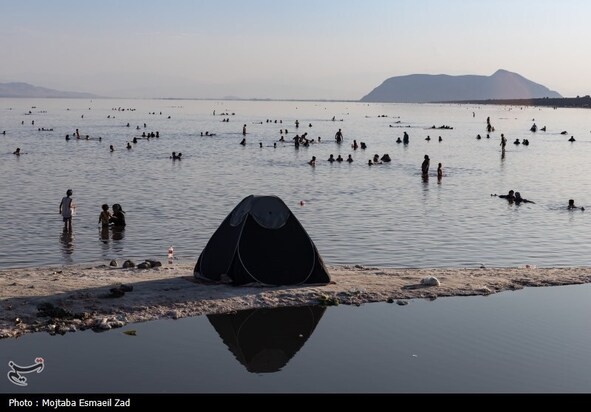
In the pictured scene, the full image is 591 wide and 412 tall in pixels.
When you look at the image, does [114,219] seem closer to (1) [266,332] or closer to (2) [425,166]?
(1) [266,332]

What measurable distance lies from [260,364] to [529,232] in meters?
20.8

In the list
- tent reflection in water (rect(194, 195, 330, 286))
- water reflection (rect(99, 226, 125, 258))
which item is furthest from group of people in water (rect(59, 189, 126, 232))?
tent reflection in water (rect(194, 195, 330, 286))

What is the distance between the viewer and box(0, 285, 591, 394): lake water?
42.7ft

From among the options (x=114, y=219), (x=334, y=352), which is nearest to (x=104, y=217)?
(x=114, y=219)

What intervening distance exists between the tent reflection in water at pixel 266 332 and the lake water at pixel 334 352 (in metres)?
0.02

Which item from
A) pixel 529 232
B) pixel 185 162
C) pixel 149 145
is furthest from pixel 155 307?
pixel 149 145

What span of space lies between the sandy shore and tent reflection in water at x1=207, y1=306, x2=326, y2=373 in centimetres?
37

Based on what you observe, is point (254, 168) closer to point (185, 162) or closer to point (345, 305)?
point (185, 162)

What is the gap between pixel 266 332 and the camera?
16141mm

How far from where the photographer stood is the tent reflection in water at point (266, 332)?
14.7m
